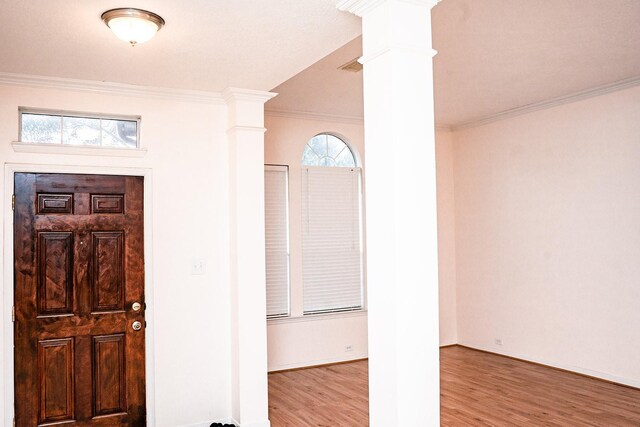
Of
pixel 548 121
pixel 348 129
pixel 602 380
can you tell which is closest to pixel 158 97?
pixel 348 129

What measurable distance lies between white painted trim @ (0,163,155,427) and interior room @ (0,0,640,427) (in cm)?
2

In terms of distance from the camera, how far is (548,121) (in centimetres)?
618

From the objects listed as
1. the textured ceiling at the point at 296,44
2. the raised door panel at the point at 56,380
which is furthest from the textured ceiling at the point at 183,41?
the raised door panel at the point at 56,380

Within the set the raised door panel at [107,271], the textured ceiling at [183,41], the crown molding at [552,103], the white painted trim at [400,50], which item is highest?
the crown molding at [552,103]

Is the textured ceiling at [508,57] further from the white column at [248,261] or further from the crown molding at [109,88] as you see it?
the crown molding at [109,88]

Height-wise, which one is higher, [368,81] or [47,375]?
[368,81]

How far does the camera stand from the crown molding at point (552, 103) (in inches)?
210

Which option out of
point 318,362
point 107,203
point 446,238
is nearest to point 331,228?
point 318,362

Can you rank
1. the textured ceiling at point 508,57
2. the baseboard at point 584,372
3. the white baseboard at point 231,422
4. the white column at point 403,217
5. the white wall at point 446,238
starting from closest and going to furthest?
the white column at point 403,217, the textured ceiling at point 508,57, the white baseboard at point 231,422, the baseboard at point 584,372, the white wall at point 446,238

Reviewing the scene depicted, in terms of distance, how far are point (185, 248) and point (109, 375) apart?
Result: 1.11m

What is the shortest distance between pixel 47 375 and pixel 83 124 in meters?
1.88

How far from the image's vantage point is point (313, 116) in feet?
21.5

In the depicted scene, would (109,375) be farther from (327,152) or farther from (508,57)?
(508,57)

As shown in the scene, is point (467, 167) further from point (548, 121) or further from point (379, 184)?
point (379, 184)
